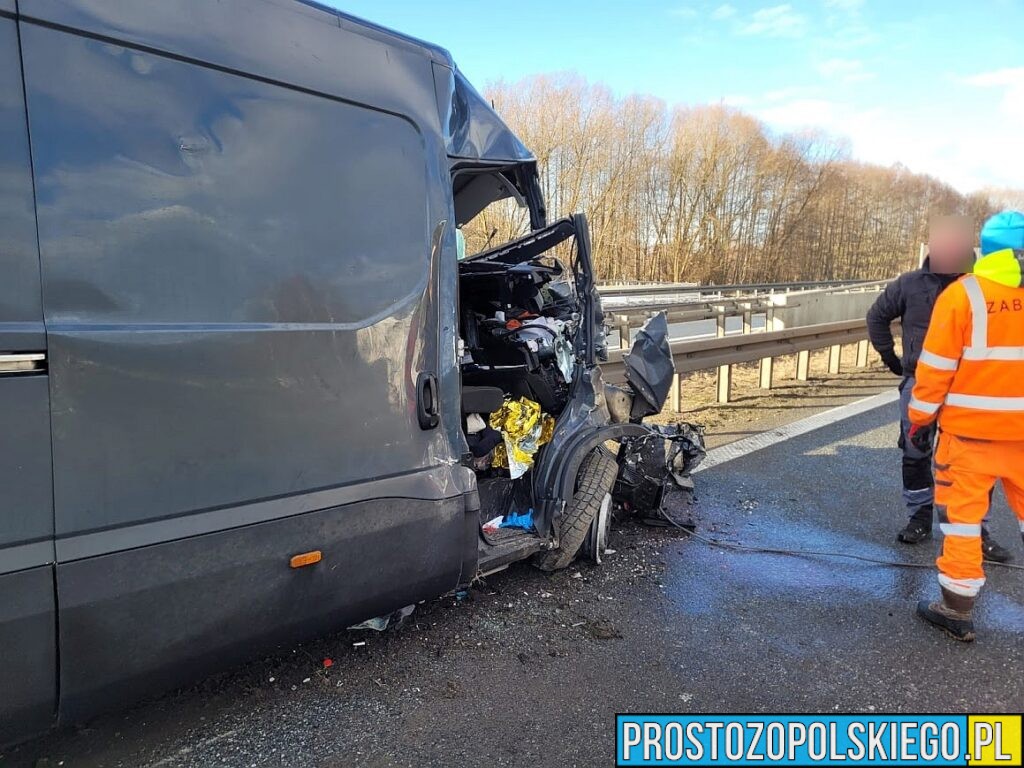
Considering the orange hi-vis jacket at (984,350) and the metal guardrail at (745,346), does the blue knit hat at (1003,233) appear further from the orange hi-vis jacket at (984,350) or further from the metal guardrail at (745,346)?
the metal guardrail at (745,346)

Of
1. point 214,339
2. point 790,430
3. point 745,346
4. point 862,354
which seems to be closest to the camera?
point 214,339

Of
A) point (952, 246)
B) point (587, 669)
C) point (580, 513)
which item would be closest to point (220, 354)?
point (587, 669)

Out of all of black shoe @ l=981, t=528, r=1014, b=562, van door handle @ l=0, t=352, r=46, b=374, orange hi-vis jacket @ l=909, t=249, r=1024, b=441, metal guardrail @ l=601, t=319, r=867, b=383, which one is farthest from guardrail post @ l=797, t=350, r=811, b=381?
van door handle @ l=0, t=352, r=46, b=374

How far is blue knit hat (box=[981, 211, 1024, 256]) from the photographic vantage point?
2.93m

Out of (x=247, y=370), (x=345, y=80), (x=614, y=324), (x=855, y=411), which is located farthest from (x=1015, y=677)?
(x=614, y=324)

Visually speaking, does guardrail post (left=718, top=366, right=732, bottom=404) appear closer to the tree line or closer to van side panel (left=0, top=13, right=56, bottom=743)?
van side panel (left=0, top=13, right=56, bottom=743)

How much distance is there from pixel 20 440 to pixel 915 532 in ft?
14.4

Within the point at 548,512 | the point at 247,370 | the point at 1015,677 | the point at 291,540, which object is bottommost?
the point at 1015,677

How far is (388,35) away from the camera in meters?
2.43

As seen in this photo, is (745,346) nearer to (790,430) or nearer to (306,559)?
(790,430)

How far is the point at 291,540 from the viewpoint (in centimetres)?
211

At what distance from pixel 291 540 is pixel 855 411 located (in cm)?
696

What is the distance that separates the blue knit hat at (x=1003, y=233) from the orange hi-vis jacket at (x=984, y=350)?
0.27ft

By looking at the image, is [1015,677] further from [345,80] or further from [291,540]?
[345,80]
